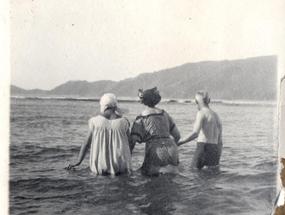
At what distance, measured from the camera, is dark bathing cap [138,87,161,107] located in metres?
1.97

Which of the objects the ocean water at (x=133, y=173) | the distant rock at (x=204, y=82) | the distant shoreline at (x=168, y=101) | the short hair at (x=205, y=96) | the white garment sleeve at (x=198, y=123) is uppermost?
the distant rock at (x=204, y=82)

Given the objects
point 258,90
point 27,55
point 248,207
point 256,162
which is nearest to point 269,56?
point 258,90

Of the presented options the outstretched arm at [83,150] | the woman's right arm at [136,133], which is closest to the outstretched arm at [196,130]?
the woman's right arm at [136,133]

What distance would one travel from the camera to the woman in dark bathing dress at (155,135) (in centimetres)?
196

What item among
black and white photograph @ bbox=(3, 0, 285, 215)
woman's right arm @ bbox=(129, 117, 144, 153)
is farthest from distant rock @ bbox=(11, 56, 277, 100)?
woman's right arm @ bbox=(129, 117, 144, 153)

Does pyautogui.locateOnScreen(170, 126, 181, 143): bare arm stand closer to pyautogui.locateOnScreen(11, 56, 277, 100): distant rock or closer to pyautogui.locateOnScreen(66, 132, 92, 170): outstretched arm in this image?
pyautogui.locateOnScreen(11, 56, 277, 100): distant rock

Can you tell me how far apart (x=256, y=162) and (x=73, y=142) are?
79cm

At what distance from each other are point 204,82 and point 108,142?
48 cm

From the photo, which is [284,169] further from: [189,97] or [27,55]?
[27,55]

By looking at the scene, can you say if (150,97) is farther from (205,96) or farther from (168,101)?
(205,96)

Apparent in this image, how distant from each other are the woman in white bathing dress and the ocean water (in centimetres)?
2

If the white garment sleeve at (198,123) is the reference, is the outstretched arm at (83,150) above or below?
below

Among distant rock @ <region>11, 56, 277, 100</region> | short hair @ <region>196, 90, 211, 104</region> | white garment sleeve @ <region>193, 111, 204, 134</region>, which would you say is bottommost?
white garment sleeve @ <region>193, 111, 204, 134</region>

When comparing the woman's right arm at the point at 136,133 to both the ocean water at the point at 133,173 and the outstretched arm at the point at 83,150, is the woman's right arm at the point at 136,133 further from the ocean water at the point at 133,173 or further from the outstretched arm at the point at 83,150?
the outstretched arm at the point at 83,150
